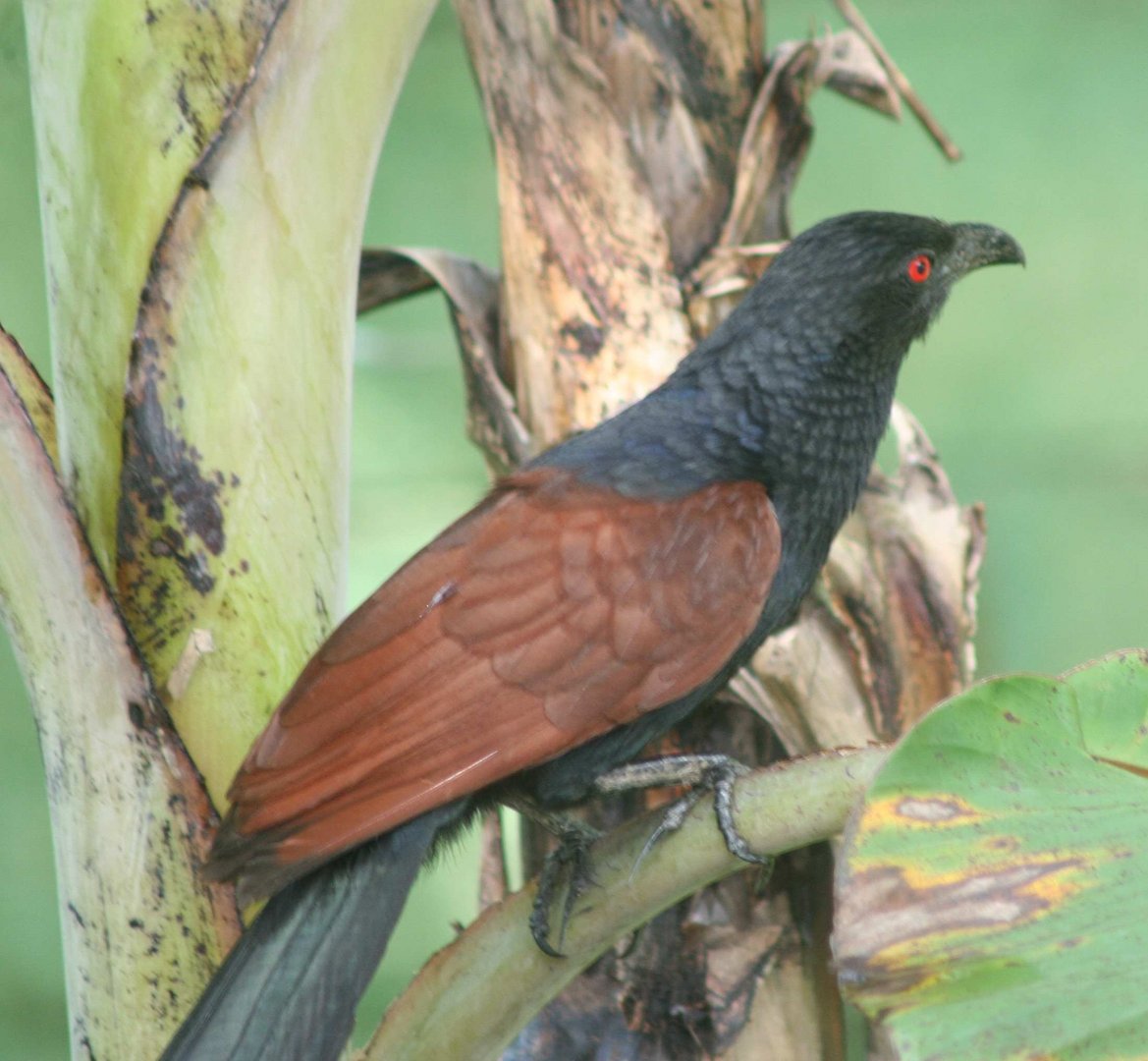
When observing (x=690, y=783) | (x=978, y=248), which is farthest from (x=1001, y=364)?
(x=690, y=783)

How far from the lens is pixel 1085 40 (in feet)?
5.57

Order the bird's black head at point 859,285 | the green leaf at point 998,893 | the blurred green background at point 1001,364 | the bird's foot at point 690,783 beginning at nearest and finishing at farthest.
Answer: the green leaf at point 998,893 → the bird's foot at point 690,783 → the bird's black head at point 859,285 → the blurred green background at point 1001,364

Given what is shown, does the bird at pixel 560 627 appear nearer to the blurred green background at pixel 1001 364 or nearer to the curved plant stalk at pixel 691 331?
the curved plant stalk at pixel 691 331

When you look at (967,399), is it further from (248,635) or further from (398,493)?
(248,635)

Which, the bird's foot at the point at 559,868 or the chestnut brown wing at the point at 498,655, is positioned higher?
the chestnut brown wing at the point at 498,655

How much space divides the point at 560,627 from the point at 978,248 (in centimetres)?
55

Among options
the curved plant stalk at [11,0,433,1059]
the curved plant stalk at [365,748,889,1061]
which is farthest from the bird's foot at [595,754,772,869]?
the curved plant stalk at [11,0,433,1059]

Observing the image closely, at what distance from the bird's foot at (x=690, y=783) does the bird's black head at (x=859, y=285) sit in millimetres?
348

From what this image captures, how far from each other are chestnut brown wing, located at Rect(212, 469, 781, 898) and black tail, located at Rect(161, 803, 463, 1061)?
0.04 m

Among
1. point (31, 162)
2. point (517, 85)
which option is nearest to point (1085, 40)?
point (517, 85)

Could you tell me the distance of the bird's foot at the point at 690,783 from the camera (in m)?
0.62

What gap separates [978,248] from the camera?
107cm

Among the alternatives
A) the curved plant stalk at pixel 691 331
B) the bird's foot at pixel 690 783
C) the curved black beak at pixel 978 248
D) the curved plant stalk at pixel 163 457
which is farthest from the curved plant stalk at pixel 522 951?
the curved black beak at pixel 978 248

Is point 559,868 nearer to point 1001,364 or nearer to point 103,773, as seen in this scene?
point 103,773
